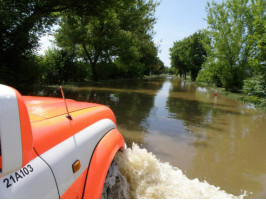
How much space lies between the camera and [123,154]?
284 centimetres

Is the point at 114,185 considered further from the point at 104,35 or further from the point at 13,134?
the point at 104,35

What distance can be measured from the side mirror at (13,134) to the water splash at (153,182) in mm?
1741

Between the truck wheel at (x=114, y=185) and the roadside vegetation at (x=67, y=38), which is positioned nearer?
the truck wheel at (x=114, y=185)

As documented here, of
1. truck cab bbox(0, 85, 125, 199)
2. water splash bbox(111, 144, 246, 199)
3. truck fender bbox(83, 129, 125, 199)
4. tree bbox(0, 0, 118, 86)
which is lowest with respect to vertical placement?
water splash bbox(111, 144, 246, 199)

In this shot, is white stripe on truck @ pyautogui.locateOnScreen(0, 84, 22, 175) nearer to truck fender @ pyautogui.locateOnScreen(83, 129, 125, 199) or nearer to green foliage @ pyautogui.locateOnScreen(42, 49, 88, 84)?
truck fender @ pyautogui.locateOnScreen(83, 129, 125, 199)

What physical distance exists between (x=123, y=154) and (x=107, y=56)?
26831 millimetres

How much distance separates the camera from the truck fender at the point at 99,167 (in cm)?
158

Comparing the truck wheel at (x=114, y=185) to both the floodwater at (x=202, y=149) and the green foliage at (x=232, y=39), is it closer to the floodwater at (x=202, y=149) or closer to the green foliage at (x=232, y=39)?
the floodwater at (x=202, y=149)

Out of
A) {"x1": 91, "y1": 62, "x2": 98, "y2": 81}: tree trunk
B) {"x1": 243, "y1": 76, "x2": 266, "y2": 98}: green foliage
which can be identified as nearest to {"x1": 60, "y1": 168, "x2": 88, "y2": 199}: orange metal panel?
{"x1": 243, "y1": 76, "x2": 266, "y2": 98}: green foliage

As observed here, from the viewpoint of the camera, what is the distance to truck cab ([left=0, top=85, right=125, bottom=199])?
100 centimetres

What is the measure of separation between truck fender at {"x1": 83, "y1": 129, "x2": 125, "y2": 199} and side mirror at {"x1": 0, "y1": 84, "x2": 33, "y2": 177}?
618 mm

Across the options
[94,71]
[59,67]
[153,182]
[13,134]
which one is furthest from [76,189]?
[94,71]

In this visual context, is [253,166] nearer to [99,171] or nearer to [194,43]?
[99,171]

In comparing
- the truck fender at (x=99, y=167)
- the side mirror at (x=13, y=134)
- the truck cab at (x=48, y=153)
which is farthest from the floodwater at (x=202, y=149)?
the side mirror at (x=13, y=134)
